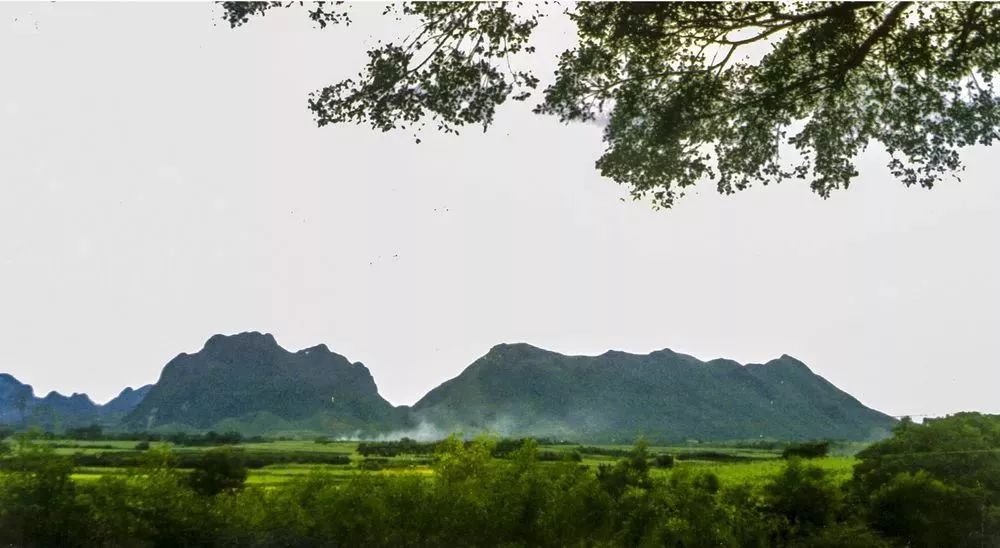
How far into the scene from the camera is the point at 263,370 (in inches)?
229

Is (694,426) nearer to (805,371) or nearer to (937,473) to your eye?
(805,371)

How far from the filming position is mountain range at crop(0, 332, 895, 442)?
570 cm

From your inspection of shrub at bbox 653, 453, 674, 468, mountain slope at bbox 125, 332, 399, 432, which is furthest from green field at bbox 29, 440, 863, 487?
mountain slope at bbox 125, 332, 399, 432

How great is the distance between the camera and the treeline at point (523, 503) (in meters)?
5.08

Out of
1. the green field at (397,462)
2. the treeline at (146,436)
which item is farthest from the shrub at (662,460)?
the treeline at (146,436)

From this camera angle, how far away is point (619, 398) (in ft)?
20.5

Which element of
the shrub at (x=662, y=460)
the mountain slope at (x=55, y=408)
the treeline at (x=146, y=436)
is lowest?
the shrub at (x=662, y=460)

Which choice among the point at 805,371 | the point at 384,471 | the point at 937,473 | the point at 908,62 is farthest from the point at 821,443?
the point at 384,471

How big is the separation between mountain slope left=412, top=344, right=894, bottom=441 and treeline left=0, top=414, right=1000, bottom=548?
0.70 ft

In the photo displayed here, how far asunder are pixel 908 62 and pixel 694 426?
308 cm

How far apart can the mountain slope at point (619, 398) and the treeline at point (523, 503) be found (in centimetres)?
21

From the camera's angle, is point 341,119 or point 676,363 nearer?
point 341,119

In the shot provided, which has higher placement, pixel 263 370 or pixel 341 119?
pixel 341 119

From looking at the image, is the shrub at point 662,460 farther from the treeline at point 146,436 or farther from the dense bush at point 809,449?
the treeline at point 146,436
